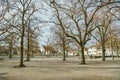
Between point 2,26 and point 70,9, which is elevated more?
point 70,9

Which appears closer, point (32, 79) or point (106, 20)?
point (32, 79)

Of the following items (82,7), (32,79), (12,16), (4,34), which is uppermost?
(82,7)

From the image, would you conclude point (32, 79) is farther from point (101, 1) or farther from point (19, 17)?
point (19, 17)

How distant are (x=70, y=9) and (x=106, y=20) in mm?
14739

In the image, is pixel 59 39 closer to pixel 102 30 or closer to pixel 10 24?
pixel 102 30

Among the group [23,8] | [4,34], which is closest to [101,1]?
[23,8]

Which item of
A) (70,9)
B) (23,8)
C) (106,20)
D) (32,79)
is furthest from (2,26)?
(106,20)

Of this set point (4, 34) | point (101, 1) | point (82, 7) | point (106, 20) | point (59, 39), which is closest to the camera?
point (101, 1)

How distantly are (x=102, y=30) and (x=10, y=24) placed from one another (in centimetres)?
2675

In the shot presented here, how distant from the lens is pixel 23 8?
30.8m

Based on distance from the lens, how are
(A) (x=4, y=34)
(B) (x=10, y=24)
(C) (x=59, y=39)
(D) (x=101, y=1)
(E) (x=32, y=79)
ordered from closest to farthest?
1. (E) (x=32, y=79)
2. (D) (x=101, y=1)
3. (B) (x=10, y=24)
4. (A) (x=4, y=34)
5. (C) (x=59, y=39)

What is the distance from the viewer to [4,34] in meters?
32.7

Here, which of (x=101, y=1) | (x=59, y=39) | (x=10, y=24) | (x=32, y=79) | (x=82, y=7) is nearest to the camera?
(x=32, y=79)

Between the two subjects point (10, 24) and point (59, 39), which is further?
point (59, 39)
